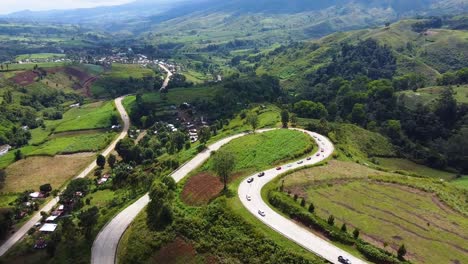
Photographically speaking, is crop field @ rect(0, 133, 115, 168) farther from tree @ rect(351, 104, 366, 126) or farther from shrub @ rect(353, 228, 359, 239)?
shrub @ rect(353, 228, 359, 239)

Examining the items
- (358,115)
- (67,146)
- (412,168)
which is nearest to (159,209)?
(412,168)

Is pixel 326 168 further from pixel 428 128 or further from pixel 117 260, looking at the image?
pixel 428 128

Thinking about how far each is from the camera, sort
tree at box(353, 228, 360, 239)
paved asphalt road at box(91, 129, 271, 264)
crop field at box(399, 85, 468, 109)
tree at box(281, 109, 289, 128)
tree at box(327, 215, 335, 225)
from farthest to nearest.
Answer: crop field at box(399, 85, 468, 109) → tree at box(281, 109, 289, 128) → paved asphalt road at box(91, 129, 271, 264) → tree at box(327, 215, 335, 225) → tree at box(353, 228, 360, 239)

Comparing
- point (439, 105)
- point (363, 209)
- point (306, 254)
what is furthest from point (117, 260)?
point (439, 105)

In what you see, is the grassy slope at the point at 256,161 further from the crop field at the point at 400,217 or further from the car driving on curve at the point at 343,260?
the crop field at the point at 400,217

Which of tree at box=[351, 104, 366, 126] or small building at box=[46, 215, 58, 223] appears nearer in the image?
small building at box=[46, 215, 58, 223]

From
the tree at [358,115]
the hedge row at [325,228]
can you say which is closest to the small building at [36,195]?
the hedge row at [325,228]

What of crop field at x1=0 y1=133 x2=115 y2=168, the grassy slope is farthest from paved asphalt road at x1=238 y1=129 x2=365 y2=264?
crop field at x1=0 y1=133 x2=115 y2=168

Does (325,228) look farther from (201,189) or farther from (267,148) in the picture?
(267,148)
